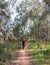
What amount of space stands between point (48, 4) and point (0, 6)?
4550 mm

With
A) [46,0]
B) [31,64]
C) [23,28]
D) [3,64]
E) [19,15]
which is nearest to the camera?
[3,64]

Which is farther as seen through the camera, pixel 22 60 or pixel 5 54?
pixel 22 60

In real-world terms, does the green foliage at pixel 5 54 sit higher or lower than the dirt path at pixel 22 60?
higher

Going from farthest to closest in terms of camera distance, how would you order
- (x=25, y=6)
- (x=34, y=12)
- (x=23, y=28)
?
(x=23, y=28) < (x=25, y=6) < (x=34, y=12)

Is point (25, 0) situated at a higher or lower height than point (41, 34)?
higher

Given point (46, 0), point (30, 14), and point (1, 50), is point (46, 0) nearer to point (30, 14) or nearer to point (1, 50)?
point (1, 50)

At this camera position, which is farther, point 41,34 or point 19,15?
point 41,34

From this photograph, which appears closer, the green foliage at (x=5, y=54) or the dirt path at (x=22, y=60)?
the green foliage at (x=5, y=54)

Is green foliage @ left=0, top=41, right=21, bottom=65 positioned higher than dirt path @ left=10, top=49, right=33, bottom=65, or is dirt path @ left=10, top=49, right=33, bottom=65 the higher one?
green foliage @ left=0, top=41, right=21, bottom=65

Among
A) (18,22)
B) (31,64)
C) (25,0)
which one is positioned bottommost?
(31,64)

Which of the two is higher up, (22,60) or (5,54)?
(5,54)

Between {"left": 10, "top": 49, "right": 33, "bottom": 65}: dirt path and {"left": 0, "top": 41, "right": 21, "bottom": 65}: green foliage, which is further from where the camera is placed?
{"left": 10, "top": 49, "right": 33, "bottom": 65}: dirt path

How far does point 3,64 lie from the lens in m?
16.4

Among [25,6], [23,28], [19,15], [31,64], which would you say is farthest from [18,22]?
[31,64]
